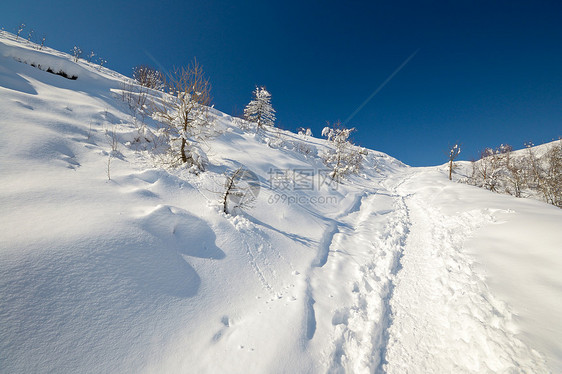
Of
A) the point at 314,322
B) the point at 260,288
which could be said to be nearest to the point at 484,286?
the point at 314,322

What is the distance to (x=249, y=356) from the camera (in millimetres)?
2295

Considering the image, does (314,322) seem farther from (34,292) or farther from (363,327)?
(34,292)

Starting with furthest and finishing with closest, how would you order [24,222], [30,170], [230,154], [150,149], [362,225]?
[230,154], [362,225], [150,149], [30,170], [24,222]

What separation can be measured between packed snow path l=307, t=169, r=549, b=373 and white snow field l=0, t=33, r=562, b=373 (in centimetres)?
2

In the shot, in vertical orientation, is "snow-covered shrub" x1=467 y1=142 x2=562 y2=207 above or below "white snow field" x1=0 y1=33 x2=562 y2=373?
above

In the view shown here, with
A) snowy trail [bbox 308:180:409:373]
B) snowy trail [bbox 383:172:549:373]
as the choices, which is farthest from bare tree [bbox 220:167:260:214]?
snowy trail [bbox 383:172:549:373]

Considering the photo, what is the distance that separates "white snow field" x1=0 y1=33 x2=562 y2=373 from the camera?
1998 millimetres

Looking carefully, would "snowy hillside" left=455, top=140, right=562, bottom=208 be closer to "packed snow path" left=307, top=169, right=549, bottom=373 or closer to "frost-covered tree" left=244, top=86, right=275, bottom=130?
"packed snow path" left=307, top=169, right=549, bottom=373

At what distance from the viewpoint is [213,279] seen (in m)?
3.09

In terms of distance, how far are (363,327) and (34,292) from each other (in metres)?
4.18

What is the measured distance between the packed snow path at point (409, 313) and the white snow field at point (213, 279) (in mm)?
→ 22

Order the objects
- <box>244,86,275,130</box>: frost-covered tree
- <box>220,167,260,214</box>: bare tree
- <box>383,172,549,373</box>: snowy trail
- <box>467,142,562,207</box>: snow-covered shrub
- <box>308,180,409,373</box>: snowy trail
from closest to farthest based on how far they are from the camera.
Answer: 1. <box>383,172,549,373</box>: snowy trail
2. <box>308,180,409,373</box>: snowy trail
3. <box>220,167,260,214</box>: bare tree
4. <box>467,142,562,207</box>: snow-covered shrub
5. <box>244,86,275,130</box>: frost-covered tree

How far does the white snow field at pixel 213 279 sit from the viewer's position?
6.56 feet

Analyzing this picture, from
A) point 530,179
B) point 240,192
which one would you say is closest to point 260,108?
point 240,192
